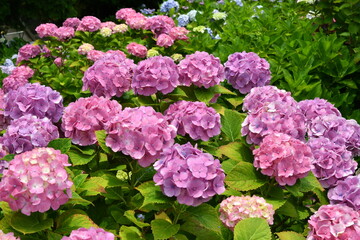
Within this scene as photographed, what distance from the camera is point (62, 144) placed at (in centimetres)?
218

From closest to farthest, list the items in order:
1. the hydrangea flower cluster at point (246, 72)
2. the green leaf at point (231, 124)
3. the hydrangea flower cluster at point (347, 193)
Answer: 1. the hydrangea flower cluster at point (347, 193)
2. the green leaf at point (231, 124)
3. the hydrangea flower cluster at point (246, 72)

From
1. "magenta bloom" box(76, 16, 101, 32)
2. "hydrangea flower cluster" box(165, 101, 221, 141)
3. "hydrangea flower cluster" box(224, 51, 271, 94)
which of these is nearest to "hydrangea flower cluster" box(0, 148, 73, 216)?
"hydrangea flower cluster" box(165, 101, 221, 141)

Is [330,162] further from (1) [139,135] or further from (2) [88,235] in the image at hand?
(2) [88,235]

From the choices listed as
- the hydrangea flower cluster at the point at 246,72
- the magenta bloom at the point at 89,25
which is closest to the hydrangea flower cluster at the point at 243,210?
the hydrangea flower cluster at the point at 246,72

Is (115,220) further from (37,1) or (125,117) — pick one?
(37,1)

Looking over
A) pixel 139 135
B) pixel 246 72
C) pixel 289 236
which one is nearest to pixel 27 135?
pixel 139 135

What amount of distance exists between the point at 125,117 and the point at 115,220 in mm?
459

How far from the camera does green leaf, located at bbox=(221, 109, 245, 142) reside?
247cm

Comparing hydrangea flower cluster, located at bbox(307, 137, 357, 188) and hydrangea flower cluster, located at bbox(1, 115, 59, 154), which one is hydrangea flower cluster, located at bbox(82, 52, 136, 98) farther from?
hydrangea flower cluster, located at bbox(307, 137, 357, 188)

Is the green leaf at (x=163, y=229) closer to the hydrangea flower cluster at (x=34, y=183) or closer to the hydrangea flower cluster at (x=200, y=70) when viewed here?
the hydrangea flower cluster at (x=34, y=183)

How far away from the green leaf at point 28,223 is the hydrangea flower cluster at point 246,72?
1.60 metres

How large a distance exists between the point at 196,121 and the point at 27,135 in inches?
30.8

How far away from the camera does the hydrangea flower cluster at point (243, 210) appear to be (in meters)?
1.81

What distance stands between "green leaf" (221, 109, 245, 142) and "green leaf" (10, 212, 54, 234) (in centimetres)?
107
